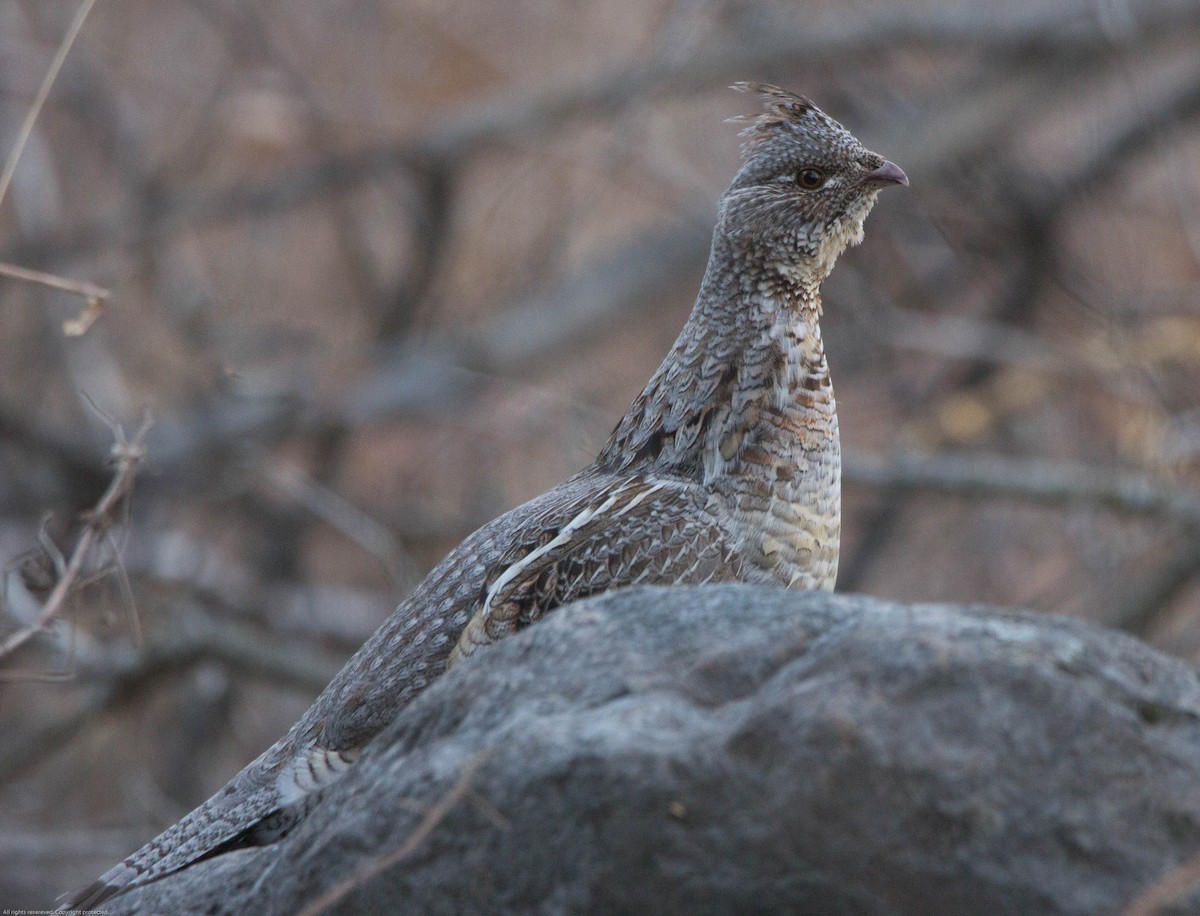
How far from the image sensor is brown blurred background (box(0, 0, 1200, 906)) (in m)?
8.88

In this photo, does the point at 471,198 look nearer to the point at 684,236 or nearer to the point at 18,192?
the point at 684,236

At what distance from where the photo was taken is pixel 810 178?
4.33 metres

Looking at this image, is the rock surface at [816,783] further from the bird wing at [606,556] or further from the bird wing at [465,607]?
the bird wing at [606,556]

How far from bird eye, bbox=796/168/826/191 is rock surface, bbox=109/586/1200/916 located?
72.6 inches

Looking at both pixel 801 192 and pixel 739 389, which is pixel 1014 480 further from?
pixel 739 389

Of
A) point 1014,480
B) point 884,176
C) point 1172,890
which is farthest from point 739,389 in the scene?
point 1014,480

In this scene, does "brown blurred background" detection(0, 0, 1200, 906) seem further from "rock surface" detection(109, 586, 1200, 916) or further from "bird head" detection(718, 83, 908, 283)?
"rock surface" detection(109, 586, 1200, 916)

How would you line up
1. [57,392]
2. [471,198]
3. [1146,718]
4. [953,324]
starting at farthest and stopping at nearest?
1. [471,198]
2. [57,392]
3. [953,324]
4. [1146,718]

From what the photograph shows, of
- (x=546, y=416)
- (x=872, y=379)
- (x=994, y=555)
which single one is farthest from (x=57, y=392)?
(x=994, y=555)

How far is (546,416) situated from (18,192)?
14.5 ft

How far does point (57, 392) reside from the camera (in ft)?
38.1

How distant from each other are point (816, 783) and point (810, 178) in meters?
2.32

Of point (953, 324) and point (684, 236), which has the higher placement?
point (684, 236)

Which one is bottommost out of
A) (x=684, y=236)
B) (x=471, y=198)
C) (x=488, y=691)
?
(x=488, y=691)
